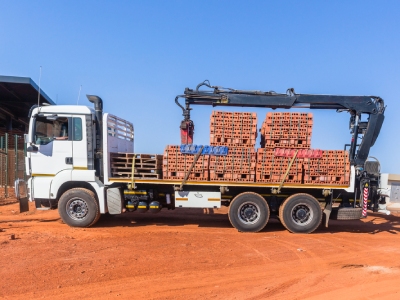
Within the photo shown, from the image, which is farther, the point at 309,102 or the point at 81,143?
the point at 309,102

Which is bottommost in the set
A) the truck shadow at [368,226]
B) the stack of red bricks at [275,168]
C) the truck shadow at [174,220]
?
the truck shadow at [368,226]

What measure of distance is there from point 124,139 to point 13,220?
4.37m

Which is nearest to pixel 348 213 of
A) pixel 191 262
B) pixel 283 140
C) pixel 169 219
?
pixel 283 140

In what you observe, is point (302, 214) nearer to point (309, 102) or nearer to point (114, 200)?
point (309, 102)

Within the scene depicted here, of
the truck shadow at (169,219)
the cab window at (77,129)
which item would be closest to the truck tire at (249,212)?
the truck shadow at (169,219)

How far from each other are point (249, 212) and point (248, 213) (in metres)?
0.04

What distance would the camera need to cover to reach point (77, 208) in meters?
9.53

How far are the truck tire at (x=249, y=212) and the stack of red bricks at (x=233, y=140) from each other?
55 cm

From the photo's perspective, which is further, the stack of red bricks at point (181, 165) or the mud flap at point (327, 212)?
the mud flap at point (327, 212)

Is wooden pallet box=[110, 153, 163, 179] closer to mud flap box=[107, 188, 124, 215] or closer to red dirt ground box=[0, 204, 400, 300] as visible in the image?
mud flap box=[107, 188, 124, 215]

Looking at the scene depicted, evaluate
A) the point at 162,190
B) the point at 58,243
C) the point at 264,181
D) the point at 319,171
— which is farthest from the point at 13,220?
the point at 319,171

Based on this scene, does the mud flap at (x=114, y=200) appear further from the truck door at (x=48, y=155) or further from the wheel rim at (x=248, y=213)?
the wheel rim at (x=248, y=213)

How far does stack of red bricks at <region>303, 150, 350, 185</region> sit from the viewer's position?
9.41 meters

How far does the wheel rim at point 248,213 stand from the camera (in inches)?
374
